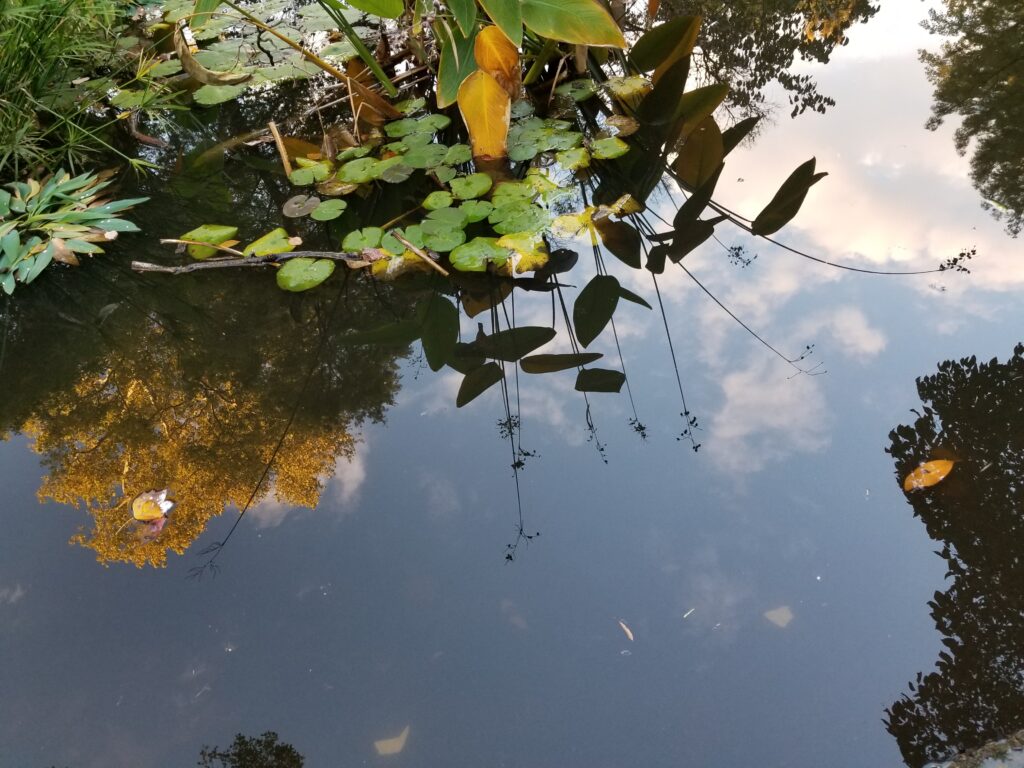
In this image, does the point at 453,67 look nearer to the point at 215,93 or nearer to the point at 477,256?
the point at 477,256

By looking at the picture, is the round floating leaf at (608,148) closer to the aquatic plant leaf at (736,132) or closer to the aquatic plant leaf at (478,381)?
the aquatic plant leaf at (736,132)

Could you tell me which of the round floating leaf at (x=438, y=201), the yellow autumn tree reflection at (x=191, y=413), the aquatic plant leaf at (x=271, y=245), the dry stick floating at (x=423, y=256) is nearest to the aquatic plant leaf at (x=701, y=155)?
the round floating leaf at (x=438, y=201)

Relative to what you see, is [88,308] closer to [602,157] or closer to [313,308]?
[313,308]

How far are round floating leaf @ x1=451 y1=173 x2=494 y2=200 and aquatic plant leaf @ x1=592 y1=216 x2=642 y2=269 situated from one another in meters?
0.32

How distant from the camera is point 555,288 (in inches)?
70.6

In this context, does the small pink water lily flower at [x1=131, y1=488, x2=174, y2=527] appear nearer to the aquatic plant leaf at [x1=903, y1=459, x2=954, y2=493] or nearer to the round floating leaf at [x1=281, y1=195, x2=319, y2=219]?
the round floating leaf at [x1=281, y1=195, x2=319, y2=219]

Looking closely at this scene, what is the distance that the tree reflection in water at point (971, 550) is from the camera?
0.97 metres

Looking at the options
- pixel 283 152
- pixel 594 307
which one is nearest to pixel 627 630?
pixel 594 307

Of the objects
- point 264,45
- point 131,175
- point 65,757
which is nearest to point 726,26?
point 264,45

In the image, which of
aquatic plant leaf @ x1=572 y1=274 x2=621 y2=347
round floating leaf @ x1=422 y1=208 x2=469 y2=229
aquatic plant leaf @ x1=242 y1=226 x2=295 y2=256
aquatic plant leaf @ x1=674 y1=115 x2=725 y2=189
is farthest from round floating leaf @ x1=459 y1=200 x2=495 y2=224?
aquatic plant leaf @ x1=674 y1=115 x2=725 y2=189

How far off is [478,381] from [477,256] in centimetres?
35

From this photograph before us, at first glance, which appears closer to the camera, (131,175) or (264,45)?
(131,175)

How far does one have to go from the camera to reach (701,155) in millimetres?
2135

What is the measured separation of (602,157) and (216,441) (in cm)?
132
